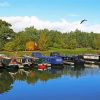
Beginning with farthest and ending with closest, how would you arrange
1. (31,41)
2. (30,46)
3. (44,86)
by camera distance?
(31,41) → (30,46) → (44,86)

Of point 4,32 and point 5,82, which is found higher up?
→ point 4,32

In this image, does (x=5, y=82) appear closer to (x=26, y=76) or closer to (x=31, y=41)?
(x=26, y=76)

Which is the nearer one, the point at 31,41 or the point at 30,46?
the point at 30,46

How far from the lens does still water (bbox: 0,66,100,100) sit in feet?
155

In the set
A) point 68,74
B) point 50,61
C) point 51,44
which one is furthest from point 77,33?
point 68,74

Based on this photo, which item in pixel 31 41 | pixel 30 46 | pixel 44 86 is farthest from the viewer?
pixel 31 41

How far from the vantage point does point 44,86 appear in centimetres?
5572

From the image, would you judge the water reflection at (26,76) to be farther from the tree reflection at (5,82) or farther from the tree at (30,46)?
the tree at (30,46)

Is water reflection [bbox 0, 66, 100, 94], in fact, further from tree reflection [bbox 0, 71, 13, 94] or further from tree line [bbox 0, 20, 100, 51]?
tree line [bbox 0, 20, 100, 51]

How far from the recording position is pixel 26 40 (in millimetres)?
124625

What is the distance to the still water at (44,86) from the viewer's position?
4728cm

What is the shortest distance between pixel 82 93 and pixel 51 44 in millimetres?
90978

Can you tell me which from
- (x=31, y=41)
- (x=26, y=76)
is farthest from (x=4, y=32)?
(x=26, y=76)

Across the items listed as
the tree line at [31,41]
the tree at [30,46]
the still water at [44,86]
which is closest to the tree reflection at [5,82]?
the still water at [44,86]
